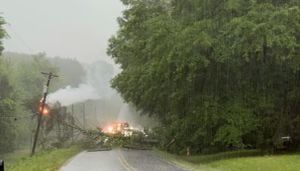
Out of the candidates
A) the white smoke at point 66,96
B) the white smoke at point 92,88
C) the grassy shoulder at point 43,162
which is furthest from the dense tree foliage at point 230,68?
the white smoke at point 92,88

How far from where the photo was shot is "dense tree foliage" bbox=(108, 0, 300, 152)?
97.7 feet

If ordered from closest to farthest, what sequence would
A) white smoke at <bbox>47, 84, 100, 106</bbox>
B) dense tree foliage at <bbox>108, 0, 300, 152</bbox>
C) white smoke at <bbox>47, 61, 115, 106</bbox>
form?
1. dense tree foliage at <bbox>108, 0, 300, 152</bbox>
2. white smoke at <bbox>47, 84, 100, 106</bbox>
3. white smoke at <bbox>47, 61, 115, 106</bbox>

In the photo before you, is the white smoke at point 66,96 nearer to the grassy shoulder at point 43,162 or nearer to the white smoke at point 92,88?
the white smoke at point 92,88

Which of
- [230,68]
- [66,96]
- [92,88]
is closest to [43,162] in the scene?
[230,68]

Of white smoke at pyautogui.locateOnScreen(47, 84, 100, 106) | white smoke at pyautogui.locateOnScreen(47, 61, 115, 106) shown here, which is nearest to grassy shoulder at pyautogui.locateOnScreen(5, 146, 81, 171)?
white smoke at pyautogui.locateOnScreen(47, 84, 100, 106)

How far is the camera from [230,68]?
110 feet

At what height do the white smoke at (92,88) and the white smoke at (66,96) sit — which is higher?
the white smoke at (92,88)

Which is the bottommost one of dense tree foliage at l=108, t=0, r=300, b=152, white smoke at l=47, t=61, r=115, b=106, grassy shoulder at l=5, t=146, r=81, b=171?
grassy shoulder at l=5, t=146, r=81, b=171

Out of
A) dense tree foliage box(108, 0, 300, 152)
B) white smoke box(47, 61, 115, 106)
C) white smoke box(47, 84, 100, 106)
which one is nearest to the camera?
dense tree foliage box(108, 0, 300, 152)

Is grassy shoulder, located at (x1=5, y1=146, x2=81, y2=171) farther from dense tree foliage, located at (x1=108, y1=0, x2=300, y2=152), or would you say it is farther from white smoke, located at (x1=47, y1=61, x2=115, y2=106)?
white smoke, located at (x1=47, y1=61, x2=115, y2=106)

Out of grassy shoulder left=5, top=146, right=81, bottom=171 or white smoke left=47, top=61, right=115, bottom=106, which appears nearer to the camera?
grassy shoulder left=5, top=146, right=81, bottom=171

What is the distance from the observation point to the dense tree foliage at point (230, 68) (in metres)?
29.8

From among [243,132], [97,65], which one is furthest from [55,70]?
[243,132]

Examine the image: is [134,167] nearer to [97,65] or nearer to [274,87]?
[274,87]
